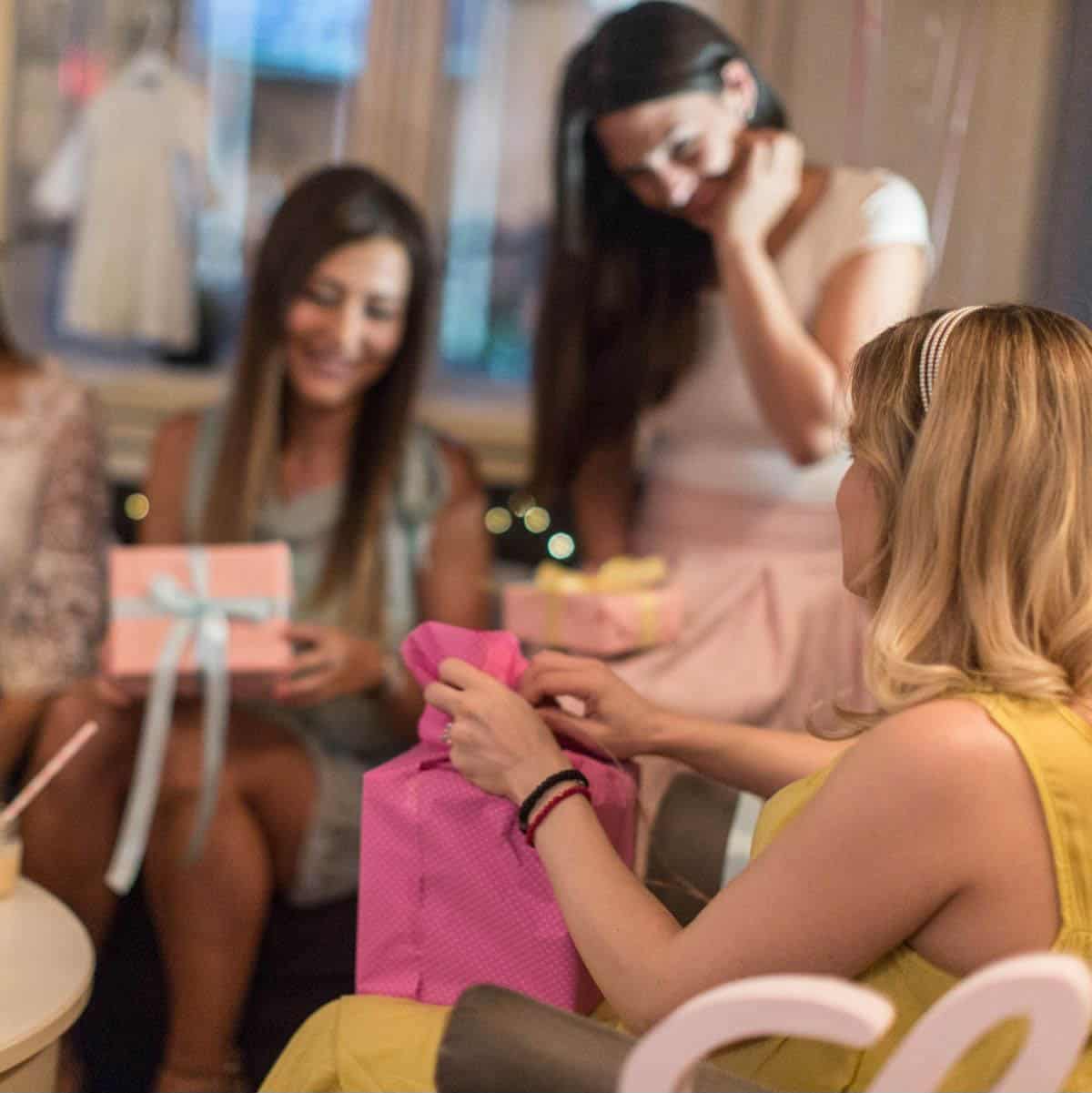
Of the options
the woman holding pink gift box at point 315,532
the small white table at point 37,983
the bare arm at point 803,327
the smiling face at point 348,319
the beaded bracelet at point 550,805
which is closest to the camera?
the beaded bracelet at point 550,805

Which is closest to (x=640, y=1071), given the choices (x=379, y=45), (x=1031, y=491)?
(x=1031, y=491)

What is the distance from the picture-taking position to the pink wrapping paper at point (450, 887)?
112cm

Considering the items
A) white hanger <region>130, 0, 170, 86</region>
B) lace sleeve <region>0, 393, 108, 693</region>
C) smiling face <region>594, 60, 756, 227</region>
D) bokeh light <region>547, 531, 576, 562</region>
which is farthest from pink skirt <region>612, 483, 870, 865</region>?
white hanger <region>130, 0, 170, 86</region>

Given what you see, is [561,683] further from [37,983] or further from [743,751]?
[37,983]

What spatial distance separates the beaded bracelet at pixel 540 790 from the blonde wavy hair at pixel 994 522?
22 centimetres

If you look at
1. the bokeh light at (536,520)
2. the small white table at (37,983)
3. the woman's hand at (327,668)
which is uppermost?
the bokeh light at (536,520)

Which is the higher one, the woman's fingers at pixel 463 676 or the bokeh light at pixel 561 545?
the woman's fingers at pixel 463 676

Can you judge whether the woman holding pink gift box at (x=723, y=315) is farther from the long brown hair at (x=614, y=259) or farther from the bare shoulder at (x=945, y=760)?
the bare shoulder at (x=945, y=760)

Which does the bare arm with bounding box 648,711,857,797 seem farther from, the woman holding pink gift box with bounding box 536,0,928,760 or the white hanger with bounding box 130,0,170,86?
the white hanger with bounding box 130,0,170,86

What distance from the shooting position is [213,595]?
1807 millimetres

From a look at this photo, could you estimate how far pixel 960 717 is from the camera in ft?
2.94

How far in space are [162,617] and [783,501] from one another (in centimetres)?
72

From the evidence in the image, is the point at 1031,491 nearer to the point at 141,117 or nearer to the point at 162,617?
the point at 162,617

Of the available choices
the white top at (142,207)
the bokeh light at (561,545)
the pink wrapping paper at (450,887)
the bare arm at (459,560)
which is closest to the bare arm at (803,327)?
the bokeh light at (561,545)
